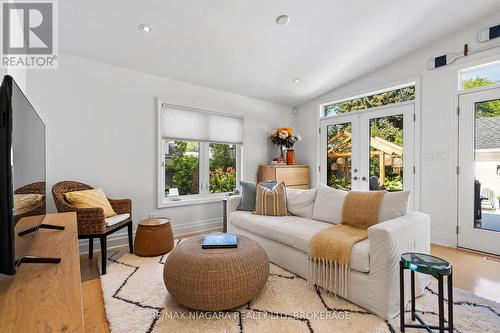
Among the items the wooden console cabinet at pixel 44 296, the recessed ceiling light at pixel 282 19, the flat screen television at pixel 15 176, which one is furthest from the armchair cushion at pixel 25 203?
the recessed ceiling light at pixel 282 19

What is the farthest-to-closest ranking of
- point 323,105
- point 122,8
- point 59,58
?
1. point 323,105
2. point 59,58
3. point 122,8

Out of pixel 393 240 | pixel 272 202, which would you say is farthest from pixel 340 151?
pixel 393 240

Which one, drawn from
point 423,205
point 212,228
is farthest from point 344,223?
point 212,228

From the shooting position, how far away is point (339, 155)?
14.4 feet

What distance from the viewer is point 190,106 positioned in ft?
12.2

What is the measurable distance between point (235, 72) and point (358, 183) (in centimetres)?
267

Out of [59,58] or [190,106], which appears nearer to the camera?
[59,58]

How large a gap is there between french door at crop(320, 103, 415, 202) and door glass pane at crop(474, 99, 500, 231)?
689mm

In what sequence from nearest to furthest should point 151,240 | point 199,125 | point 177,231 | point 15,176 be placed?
point 15,176 → point 151,240 → point 177,231 → point 199,125

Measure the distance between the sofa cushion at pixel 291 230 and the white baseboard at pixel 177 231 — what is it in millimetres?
940

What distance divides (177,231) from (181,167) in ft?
3.19

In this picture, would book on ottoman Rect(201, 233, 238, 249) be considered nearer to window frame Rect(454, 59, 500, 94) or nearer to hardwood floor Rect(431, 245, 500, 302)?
hardwood floor Rect(431, 245, 500, 302)

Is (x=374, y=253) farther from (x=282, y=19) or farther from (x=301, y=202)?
(x=282, y=19)

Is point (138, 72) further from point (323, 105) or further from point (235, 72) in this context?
point (323, 105)
